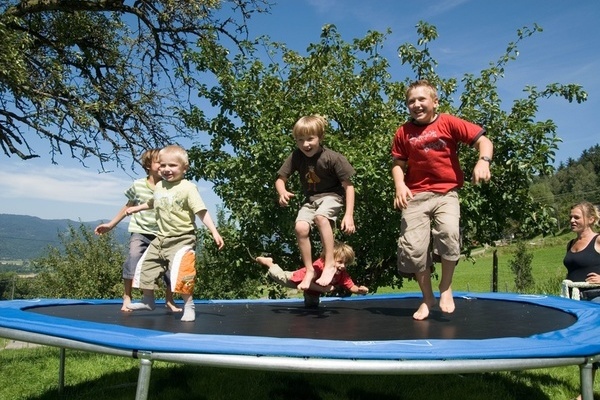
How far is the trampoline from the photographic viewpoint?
166 cm

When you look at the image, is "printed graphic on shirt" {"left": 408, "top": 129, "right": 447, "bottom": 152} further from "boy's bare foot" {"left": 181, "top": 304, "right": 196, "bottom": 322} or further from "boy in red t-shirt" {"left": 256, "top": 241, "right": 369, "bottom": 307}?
"boy's bare foot" {"left": 181, "top": 304, "right": 196, "bottom": 322}

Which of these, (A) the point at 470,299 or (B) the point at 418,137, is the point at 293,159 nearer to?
→ (B) the point at 418,137

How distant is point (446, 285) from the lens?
2.68 meters

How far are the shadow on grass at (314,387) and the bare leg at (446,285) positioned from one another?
593 millimetres

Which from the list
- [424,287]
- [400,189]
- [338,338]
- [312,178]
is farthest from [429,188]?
[338,338]

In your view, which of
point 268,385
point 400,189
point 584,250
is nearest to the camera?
point 400,189

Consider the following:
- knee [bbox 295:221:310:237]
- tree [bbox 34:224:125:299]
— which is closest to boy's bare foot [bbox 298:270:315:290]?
knee [bbox 295:221:310:237]

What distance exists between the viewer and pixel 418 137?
2654 mm

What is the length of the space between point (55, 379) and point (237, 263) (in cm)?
182

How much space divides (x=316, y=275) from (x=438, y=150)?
114cm

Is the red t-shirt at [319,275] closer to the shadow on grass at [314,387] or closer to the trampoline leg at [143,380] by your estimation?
the shadow on grass at [314,387]

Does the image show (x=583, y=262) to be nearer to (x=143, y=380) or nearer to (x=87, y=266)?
(x=143, y=380)

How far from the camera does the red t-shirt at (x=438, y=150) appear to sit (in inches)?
102

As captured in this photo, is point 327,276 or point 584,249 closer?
point 327,276
